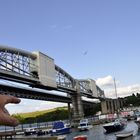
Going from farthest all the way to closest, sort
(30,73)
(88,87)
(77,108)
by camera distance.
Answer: (88,87) < (77,108) < (30,73)

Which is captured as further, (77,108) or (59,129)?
(77,108)

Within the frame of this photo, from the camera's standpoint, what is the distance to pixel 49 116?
19950 centimetres

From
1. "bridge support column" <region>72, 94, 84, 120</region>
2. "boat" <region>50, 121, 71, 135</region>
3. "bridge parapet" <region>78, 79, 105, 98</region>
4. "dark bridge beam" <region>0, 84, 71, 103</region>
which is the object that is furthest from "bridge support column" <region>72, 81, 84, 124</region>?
"boat" <region>50, 121, 71, 135</region>

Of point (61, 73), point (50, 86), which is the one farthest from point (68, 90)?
point (50, 86)

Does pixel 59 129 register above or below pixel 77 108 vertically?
below

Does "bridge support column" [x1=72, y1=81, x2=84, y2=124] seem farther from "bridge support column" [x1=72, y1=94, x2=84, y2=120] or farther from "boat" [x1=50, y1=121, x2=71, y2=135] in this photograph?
"boat" [x1=50, y1=121, x2=71, y2=135]

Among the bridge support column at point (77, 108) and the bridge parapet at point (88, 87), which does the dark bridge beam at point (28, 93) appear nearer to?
the bridge support column at point (77, 108)

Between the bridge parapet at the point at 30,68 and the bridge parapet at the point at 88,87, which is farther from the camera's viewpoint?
the bridge parapet at the point at 88,87

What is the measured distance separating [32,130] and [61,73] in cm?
6060

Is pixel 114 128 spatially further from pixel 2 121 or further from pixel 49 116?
pixel 49 116

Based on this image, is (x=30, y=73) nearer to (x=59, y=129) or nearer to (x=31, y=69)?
(x=31, y=69)

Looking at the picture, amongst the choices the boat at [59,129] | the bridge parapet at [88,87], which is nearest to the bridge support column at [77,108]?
the bridge parapet at [88,87]

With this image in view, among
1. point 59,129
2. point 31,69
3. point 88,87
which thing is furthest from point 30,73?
point 88,87

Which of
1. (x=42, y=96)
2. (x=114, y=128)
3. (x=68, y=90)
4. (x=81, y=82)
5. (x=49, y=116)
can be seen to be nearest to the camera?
(x=114, y=128)
